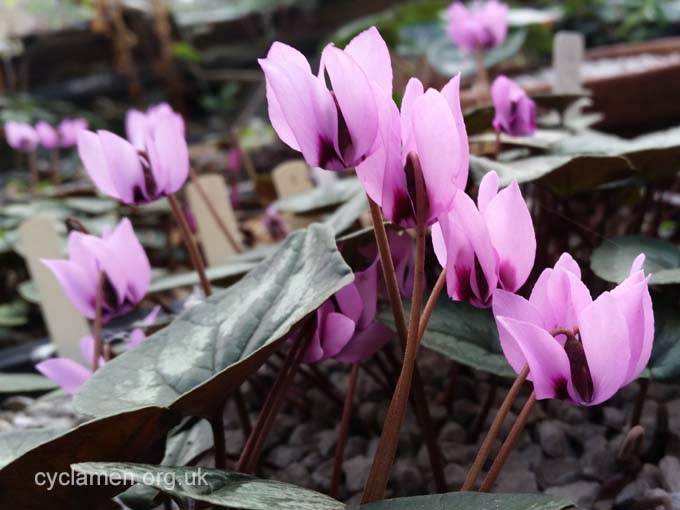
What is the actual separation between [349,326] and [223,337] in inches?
3.9

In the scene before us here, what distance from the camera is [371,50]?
0.47m

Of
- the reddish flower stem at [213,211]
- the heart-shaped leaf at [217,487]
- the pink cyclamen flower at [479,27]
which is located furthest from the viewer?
the pink cyclamen flower at [479,27]

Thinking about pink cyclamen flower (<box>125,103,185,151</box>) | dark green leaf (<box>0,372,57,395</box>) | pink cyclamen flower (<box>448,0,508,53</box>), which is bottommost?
dark green leaf (<box>0,372,57,395</box>)

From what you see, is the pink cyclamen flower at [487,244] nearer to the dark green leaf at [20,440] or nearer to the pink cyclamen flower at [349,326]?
the pink cyclamen flower at [349,326]

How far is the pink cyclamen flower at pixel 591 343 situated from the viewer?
414 mm

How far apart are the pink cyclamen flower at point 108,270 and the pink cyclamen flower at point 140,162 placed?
0.04 m

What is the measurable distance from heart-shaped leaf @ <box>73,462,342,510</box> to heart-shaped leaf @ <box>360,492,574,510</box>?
1.4 inches

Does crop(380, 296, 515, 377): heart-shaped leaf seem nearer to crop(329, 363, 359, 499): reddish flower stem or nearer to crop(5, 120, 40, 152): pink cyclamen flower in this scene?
crop(329, 363, 359, 499): reddish flower stem

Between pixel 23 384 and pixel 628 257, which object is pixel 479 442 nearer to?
pixel 628 257

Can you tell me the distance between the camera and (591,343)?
418 millimetres

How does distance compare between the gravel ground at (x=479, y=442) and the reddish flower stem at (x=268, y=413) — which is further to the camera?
the gravel ground at (x=479, y=442)

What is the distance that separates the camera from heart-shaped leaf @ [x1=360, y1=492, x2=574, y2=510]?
0.38 m

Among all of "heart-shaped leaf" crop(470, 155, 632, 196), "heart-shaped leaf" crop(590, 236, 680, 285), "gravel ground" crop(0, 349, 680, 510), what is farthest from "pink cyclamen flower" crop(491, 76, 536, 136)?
"gravel ground" crop(0, 349, 680, 510)

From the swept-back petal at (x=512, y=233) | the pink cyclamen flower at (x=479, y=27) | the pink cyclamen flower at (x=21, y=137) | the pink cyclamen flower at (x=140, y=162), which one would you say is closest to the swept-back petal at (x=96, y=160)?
the pink cyclamen flower at (x=140, y=162)
